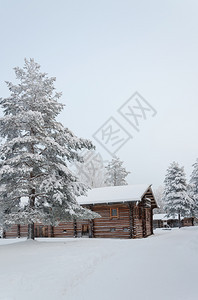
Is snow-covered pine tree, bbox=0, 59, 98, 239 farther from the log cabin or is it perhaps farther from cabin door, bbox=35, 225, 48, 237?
cabin door, bbox=35, 225, 48, 237

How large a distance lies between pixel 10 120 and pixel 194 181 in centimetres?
3620

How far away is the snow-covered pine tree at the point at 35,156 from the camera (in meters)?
14.9

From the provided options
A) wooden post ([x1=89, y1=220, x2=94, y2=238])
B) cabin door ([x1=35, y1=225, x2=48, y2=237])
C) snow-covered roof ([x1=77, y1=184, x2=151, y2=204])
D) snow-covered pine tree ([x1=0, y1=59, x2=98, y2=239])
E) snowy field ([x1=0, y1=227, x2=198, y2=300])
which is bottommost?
cabin door ([x1=35, y1=225, x2=48, y2=237])

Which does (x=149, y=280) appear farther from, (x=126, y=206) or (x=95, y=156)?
(x=95, y=156)

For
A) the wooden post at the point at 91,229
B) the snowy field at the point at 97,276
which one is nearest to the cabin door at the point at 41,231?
the wooden post at the point at 91,229

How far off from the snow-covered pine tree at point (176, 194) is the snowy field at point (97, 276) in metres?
30.7

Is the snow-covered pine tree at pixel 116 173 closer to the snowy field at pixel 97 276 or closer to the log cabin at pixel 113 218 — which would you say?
the log cabin at pixel 113 218

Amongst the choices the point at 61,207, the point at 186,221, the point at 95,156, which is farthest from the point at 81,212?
the point at 95,156

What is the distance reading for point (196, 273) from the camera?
31.1 feet

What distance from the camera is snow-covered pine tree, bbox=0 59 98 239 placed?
14914mm

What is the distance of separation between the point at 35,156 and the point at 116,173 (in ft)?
143

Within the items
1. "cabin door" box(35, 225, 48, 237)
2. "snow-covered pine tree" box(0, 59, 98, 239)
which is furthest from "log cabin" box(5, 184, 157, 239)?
"snow-covered pine tree" box(0, 59, 98, 239)

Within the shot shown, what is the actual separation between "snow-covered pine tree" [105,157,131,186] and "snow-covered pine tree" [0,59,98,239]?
132 feet

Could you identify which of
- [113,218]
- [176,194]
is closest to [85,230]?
[113,218]
